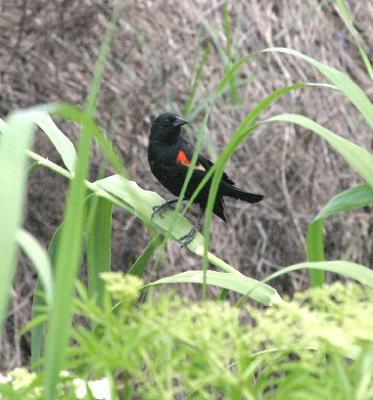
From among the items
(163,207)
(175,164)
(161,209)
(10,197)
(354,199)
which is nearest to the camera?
(10,197)

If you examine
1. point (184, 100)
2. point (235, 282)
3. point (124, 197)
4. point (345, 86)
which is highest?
point (184, 100)

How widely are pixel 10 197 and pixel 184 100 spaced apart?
275cm

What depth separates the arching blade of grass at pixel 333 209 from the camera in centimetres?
131

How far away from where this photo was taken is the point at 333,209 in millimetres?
1330

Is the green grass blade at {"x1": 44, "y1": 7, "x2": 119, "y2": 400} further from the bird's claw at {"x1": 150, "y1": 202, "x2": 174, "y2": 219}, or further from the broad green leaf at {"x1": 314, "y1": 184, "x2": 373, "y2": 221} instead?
the bird's claw at {"x1": 150, "y1": 202, "x2": 174, "y2": 219}

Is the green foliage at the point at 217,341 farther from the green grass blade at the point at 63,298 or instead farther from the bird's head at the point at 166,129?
the bird's head at the point at 166,129

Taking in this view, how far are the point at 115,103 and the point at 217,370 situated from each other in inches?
108

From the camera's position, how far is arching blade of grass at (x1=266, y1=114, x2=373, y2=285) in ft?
3.88

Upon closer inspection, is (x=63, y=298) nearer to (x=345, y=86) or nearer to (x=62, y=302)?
(x=62, y=302)

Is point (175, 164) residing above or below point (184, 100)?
below

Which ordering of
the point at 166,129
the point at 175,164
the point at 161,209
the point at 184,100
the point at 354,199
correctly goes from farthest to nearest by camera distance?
the point at 184,100 → the point at 166,129 → the point at 175,164 → the point at 161,209 → the point at 354,199

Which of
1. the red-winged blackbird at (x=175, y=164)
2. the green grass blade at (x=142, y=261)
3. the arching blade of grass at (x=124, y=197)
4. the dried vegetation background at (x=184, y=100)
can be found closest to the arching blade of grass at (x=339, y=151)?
the arching blade of grass at (x=124, y=197)

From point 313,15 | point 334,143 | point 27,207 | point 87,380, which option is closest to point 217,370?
point 87,380

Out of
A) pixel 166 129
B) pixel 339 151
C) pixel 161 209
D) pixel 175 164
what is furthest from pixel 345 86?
pixel 166 129
